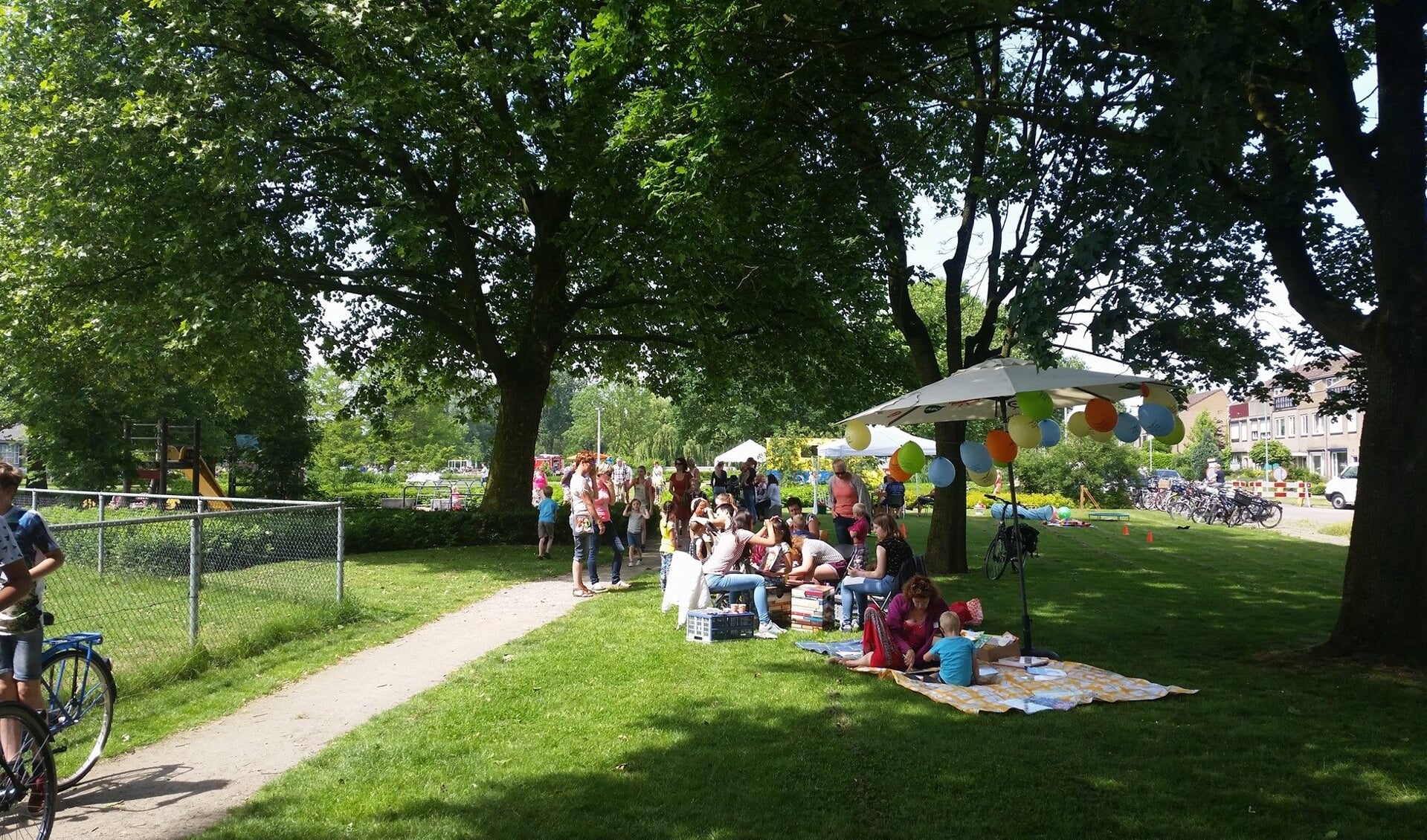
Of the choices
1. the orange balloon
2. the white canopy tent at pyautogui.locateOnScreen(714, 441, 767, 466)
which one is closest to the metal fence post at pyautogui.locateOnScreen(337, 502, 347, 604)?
the orange balloon

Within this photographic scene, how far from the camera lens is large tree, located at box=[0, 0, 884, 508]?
15266 millimetres

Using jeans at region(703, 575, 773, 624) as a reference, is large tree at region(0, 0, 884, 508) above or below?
above

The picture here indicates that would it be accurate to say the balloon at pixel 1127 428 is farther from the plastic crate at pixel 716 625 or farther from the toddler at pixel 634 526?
the toddler at pixel 634 526

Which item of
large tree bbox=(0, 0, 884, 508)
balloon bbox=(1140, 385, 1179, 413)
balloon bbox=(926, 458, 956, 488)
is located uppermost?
large tree bbox=(0, 0, 884, 508)

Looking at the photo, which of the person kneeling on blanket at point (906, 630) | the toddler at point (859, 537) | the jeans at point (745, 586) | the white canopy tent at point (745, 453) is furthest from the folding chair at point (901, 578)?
the white canopy tent at point (745, 453)

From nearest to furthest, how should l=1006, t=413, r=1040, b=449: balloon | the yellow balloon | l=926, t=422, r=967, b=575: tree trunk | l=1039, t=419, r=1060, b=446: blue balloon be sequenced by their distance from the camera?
l=1006, t=413, r=1040, b=449: balloon → l=1039, t=419, r=1060, b=446: blue balloon → the yellow balloon → l=926, t=422, r=967, b=575: tree trunk

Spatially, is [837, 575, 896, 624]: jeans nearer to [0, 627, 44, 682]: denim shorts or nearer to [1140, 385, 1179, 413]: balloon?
[1140, 385, 1179, 413]: balloon

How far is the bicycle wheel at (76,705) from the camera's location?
5.55 meters

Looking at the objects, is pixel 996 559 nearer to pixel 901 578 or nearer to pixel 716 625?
pixel 901 578

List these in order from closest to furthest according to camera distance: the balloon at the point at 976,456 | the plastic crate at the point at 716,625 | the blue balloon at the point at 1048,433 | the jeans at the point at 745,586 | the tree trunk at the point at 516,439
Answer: the plastic crate at the point at 716,625 → the blue balloon at the point at 1048,433 → the balloon at the point at 976,456 → the jeans at the point at 745,586 → the tree trunk at the point at 516,439

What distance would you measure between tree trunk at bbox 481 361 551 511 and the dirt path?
36.8 feet

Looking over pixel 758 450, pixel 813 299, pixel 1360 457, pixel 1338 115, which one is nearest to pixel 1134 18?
pixel 1338 115

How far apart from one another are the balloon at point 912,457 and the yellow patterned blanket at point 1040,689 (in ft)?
11.3

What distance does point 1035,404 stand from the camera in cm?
894
